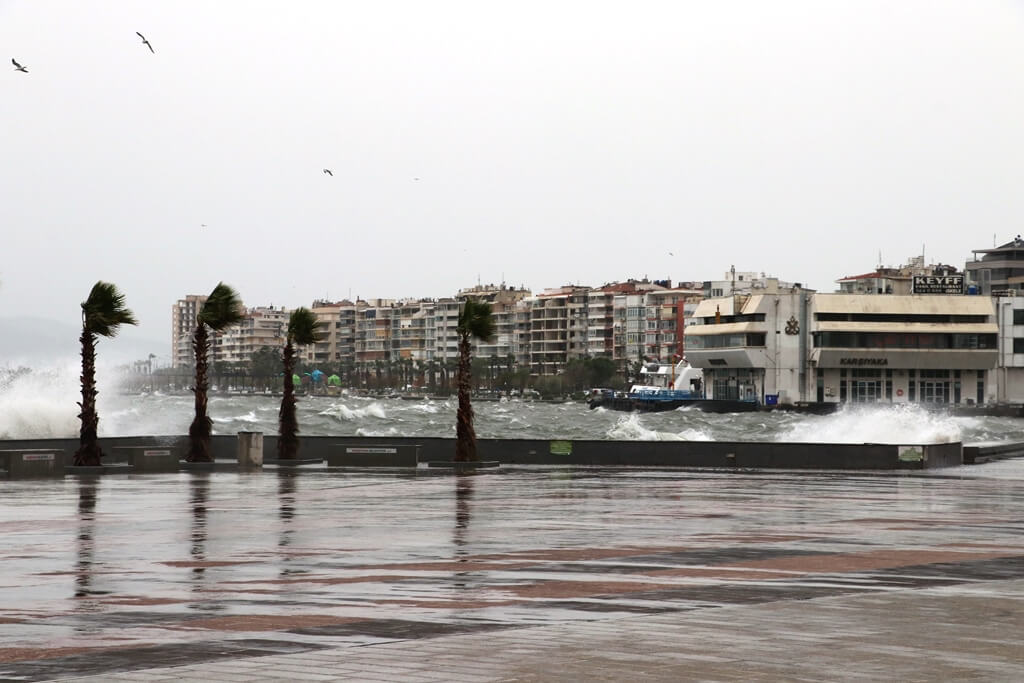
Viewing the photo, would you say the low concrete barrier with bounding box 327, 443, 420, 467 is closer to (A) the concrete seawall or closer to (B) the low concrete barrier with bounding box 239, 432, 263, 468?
(A) the concrete seawall

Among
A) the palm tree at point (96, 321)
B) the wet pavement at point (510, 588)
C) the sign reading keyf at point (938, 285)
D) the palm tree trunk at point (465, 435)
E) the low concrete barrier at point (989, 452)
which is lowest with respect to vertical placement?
the wet pavement at point (510, 588)

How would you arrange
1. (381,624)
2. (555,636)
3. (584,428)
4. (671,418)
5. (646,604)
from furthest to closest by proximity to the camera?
(671,418)
(584,428)
(646,604)
(381,624)
(555,636)

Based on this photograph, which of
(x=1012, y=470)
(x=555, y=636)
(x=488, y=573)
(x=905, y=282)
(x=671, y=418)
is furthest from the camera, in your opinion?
(x=905, y=282)

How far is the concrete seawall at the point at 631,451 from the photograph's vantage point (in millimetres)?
43656

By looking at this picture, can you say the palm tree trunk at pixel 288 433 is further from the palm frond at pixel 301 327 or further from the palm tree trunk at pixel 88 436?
the palm tree trunk at pixel 88 436

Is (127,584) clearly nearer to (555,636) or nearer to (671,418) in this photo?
(555,636)

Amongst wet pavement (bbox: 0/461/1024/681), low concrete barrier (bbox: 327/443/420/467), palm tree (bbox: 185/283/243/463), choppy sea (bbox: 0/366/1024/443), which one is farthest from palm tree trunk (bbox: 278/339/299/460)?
choppy sea (bbox: 0/366/1024/443)

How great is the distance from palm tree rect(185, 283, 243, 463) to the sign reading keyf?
134 meters

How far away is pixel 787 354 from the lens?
557 feet

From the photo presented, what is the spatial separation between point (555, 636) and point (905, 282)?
618ft

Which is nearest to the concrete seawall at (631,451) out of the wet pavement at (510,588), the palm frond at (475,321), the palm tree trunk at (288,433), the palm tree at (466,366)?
the palm tree trunk at (288,433)

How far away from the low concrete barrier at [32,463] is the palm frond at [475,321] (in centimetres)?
1224

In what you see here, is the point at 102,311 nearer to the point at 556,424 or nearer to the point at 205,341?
the point at 205,341

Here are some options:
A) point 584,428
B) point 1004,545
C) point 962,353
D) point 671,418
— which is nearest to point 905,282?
point 962,353
